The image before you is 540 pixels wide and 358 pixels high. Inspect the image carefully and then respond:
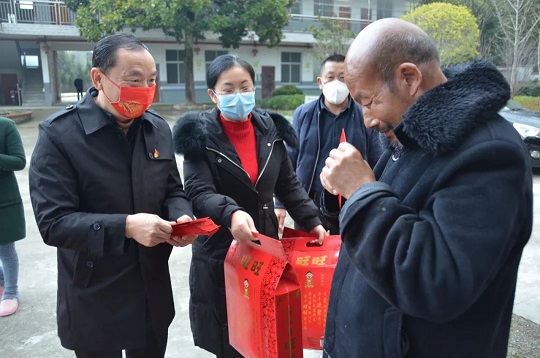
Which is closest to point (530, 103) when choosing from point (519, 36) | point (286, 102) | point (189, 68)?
point (519, 36)

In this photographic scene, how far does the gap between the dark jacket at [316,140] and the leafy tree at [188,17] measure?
14.9 m

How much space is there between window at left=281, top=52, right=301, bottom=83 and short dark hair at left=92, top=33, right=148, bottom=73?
23969mm

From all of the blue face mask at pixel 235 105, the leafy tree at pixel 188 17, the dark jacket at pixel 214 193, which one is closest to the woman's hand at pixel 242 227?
the dark jacket at pixel 214 193

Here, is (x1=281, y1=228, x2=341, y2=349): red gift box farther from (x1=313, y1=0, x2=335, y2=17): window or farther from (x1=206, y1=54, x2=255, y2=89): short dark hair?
(x1=313, y1=0, x2=335, y2=17): window

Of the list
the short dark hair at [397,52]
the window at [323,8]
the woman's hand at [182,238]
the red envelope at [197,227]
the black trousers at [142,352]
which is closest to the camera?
the short dark hair at [397,52]

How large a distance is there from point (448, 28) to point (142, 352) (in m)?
15.6

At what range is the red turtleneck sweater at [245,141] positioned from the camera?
227 centimetres

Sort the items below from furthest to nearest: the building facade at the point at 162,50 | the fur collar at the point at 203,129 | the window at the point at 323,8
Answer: the window at the point at 323,8 → the building facade at the point at 162,50 → the fur collar at the point at 203,129

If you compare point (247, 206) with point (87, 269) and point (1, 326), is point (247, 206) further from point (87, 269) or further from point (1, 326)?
point (1, 326)

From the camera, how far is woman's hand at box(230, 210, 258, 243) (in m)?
1.86

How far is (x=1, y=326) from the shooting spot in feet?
10.6

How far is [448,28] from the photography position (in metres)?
15.0

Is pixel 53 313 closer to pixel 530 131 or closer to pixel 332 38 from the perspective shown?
pixel 530 131

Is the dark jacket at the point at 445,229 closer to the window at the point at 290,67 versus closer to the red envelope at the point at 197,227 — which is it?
the red envelope at the point at 197,227
